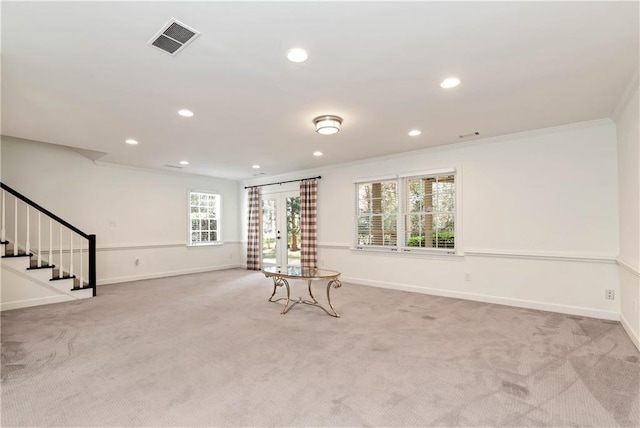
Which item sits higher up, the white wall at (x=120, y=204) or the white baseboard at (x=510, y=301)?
the white wall at (x=120, y=204)

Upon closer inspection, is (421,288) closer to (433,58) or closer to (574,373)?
(574,373)

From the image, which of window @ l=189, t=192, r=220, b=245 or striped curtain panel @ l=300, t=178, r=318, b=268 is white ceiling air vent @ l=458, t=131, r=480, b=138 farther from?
window @ l=189, t=192, r=220, b=245

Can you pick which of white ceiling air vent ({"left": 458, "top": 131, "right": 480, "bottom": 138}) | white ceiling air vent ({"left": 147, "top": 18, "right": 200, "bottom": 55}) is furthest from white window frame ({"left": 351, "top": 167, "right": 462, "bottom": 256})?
white ceiling air vent ({"left": 147, "top": 18, "right": 200, "bottom": 55})

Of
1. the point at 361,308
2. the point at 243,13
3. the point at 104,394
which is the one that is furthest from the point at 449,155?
the point at 104,394

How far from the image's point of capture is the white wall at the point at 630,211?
2.94 meters

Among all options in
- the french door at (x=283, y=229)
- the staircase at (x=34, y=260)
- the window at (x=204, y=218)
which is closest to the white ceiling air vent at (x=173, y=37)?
the staircase at (x=34, y=260)

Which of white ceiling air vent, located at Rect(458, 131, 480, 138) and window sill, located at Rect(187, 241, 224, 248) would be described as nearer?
white ceiling air vent, located at Rect(458, 131, 480, 138)

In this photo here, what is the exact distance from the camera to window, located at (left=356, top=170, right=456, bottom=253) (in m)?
5.11

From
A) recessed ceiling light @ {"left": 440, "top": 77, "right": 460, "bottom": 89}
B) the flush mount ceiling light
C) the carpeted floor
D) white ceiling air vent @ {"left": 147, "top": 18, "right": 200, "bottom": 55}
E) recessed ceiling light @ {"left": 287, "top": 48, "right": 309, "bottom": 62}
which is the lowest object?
the carpeted floor

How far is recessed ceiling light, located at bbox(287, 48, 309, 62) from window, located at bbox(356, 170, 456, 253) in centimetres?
349

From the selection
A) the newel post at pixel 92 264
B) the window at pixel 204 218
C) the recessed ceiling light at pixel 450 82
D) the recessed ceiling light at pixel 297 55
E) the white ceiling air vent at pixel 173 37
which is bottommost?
the newel post at pixel 92 264

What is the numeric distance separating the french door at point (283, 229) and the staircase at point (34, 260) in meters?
3.80

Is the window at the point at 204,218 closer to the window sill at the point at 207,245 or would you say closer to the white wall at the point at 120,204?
the window sill at the point at 207,245

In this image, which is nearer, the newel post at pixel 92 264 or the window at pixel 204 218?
the newel post at pixel 92 264
